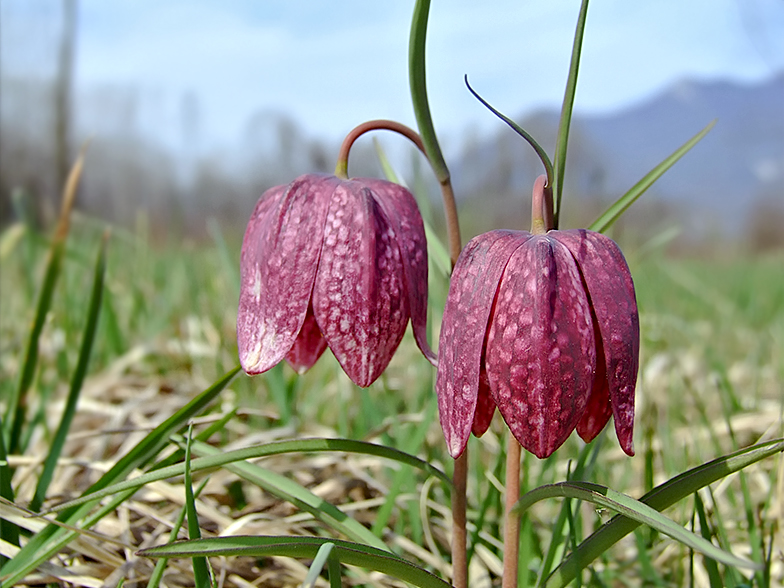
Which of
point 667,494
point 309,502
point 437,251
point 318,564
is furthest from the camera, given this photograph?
point 437,251

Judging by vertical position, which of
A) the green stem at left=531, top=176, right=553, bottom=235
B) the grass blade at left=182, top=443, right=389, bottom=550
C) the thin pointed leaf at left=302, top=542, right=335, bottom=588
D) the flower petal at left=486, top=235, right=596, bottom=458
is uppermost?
the green stem at left=531, top=176, right=553, bottom=235

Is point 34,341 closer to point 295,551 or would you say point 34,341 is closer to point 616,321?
point 295,551

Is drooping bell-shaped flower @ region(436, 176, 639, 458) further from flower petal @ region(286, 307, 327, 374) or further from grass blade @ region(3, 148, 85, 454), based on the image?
grass blade @ region(3, 148, 85, 454)

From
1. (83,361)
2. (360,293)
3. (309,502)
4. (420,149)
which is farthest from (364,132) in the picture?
(83,361)

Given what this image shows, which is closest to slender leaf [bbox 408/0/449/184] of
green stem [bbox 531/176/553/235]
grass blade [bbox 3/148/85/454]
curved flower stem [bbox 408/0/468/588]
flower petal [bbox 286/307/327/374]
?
curved flower stem [bbox 408/0/468/588]

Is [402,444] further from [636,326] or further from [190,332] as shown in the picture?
[190,332]

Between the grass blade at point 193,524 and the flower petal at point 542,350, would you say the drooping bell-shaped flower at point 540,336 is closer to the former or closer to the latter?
the flower petal at point 542,350

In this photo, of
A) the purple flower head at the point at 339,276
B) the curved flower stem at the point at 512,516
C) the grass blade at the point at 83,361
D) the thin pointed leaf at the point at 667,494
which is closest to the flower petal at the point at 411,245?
the purple flower head at the point at 339,276
